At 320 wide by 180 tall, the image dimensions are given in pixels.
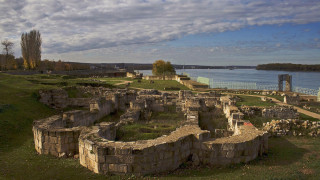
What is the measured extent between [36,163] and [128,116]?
687cm

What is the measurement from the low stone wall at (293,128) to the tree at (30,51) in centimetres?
6829

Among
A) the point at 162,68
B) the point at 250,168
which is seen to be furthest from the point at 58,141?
the point at 162,68

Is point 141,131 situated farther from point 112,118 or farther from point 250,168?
point 112,118

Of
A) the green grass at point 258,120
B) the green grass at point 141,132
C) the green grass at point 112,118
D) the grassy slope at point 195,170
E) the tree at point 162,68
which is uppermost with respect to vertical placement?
the tree at point 162,68

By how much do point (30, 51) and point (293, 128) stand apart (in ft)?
232

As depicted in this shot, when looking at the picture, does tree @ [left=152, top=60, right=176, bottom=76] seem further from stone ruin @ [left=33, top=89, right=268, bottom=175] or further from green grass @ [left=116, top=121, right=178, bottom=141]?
stone ruin @ [left=33, top=89, right=268, bottom=175]

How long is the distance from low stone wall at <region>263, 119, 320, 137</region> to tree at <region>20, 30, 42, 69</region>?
224 ft

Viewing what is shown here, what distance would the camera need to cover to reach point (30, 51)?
68.9 meters

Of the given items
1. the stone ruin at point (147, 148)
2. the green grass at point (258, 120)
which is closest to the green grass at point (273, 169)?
the stone ruin at point (147, 148)

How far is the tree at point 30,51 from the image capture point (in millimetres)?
68812

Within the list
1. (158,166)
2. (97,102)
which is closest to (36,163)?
(158,166)

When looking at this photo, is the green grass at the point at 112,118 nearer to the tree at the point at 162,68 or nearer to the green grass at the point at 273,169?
the green grass at the point at 273,169

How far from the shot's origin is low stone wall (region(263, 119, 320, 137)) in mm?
13859

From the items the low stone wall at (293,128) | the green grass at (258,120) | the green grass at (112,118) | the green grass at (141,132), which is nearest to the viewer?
the green grass at (141,132)
